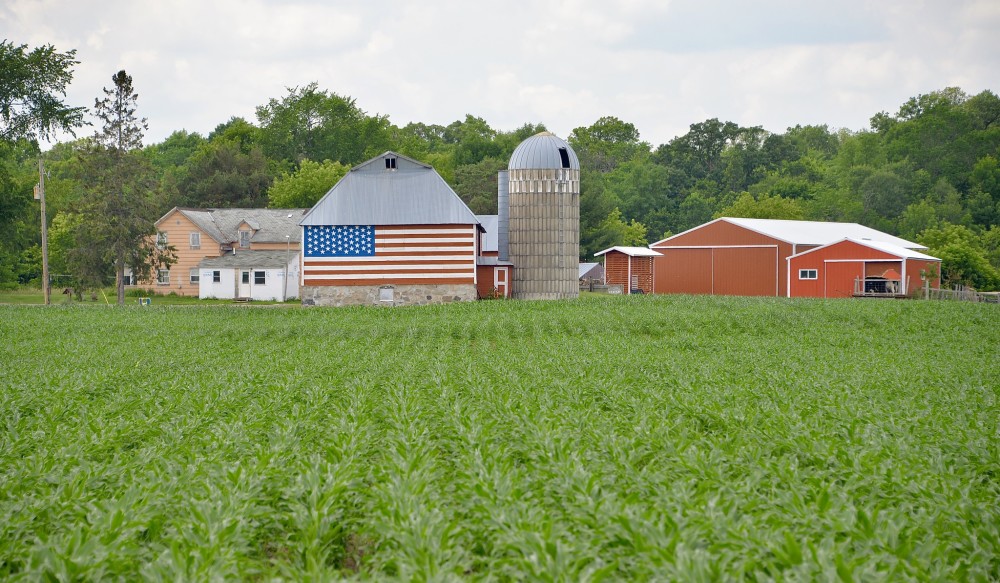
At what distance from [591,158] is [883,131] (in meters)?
35.9

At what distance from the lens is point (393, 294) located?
41312 millimetres

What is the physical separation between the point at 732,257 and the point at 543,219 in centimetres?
1304

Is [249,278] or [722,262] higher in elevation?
[722,262]

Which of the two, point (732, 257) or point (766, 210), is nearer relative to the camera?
point (732, 257)

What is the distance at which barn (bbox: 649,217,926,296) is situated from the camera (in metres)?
48.5

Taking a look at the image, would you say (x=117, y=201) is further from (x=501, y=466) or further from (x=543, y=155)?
(x=501, y=466)

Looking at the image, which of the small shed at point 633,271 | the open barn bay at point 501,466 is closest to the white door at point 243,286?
the small shed at point 633,271

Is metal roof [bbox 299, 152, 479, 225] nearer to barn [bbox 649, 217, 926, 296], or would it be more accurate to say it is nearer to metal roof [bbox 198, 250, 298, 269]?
metal roof [bbox 198, 250, 298, 269]

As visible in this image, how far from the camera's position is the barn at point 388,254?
4128cm

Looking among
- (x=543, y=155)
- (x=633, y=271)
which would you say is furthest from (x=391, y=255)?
(x=633, y=271)

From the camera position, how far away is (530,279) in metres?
43.4

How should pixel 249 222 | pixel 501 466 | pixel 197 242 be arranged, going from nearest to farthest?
pixel 501 466, pixel 197 242, pixel 249 222

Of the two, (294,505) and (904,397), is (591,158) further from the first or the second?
(294,505)

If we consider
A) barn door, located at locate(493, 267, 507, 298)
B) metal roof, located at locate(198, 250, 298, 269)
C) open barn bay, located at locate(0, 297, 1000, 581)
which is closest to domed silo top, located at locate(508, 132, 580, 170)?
barn door, located at locate(493, 267, 507, 298)
